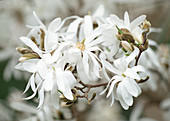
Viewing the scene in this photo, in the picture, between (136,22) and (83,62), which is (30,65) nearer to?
(83,62)

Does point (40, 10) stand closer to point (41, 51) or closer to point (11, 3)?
point (11, 3)

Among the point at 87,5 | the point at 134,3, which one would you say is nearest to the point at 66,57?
the point at 87,5

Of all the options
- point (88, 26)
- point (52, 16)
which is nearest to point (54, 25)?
point (88, 26)

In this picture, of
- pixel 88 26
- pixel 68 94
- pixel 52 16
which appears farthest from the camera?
pixel 52 16

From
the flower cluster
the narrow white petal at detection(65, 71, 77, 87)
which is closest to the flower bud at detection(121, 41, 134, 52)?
the flower cluster

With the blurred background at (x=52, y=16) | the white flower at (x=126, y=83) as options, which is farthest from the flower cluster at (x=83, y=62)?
the blurred background at (x=52, y=16)

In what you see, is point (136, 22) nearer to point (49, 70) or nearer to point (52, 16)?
point (49, 70)

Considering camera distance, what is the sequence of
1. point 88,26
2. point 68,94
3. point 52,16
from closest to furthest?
point 68,94
point 88,26
point 52,16

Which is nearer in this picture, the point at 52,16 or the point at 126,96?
the point at 126,96

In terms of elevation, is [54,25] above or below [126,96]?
above
